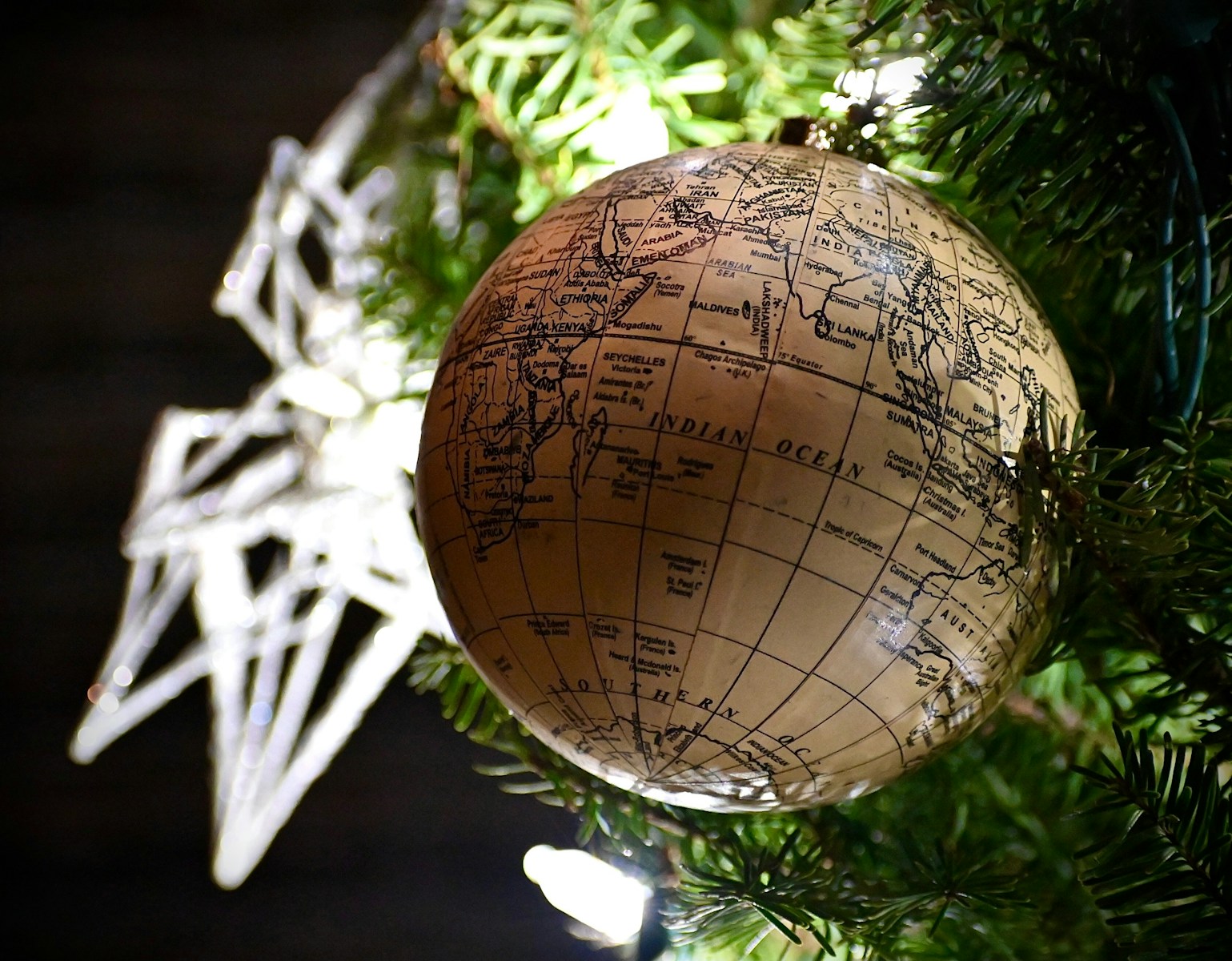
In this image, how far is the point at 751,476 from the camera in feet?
0.92

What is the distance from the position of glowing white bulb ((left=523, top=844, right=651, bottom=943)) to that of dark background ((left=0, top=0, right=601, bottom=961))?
2.79 feet

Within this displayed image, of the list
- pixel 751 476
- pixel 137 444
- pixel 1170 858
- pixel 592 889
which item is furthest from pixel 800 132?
pixel 137 444

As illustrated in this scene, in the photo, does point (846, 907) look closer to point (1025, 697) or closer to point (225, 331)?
point (1025, 697)

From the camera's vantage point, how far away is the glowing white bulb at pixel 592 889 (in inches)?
20.6

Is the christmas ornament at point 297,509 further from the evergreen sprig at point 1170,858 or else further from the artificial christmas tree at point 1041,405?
Result: the evergreen sprig at point 1170,858

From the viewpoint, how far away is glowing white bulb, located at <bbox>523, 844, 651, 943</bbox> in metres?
0.52

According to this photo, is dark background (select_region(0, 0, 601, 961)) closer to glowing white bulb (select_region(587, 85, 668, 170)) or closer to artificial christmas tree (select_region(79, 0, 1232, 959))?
artificial christmas tree (select_region(79, 0, 1232, 959))

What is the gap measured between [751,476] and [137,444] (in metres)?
1.43

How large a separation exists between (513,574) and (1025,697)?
381mm

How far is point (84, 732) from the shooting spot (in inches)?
32.6

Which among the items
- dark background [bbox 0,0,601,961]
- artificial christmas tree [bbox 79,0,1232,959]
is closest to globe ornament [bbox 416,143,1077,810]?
artificial christmas tree [bbox 79,0,1232,959]

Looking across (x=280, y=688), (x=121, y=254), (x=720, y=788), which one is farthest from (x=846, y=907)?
(x=121, y=254)

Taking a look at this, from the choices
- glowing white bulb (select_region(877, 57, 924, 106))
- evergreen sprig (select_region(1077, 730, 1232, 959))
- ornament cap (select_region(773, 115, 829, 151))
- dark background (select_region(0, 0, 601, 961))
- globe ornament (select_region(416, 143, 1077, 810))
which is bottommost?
dark background (select_region(0, 0, 601, 961))

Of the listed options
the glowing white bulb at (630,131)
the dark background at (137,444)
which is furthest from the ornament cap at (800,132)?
the dark background at (137,444)
